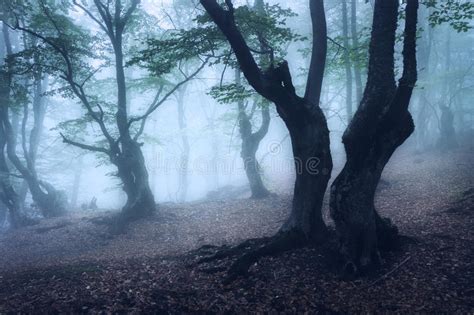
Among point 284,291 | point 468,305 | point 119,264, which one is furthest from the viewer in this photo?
point 119,264

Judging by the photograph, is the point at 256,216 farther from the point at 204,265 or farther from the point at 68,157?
the point at 68,157

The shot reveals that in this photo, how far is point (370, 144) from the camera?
7.27 metres

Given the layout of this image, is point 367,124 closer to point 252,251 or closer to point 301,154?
point 301,154

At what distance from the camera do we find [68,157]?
122ft

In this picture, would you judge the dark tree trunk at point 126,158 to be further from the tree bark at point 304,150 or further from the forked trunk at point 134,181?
the tree bark at point 304,150

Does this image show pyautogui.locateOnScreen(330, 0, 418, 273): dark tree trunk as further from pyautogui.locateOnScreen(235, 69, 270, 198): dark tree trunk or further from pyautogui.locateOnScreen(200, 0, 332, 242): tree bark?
pyautogui.locateOnScreen(235, 69, 270, 198): dark tree trunk

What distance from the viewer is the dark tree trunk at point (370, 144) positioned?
23.6 feet

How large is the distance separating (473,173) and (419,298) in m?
13.5

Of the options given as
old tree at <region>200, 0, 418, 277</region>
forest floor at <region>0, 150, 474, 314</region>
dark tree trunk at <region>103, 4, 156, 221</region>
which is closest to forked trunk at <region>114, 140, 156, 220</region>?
dark tree trunk at <region>103, 4, 156, 221</region>

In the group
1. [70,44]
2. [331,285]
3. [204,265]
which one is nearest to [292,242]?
[331,285]

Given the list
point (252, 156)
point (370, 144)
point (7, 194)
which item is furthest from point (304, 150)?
point (7, 194)

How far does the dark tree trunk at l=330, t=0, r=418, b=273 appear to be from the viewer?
23.6 ft

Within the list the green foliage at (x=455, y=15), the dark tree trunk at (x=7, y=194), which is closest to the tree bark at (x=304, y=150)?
the green foliage at (x=455, y=15)

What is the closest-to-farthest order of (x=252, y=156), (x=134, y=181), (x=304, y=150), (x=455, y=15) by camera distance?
(x=455, y=15)
(x=304, y=150)
(x=134, y=181)
(x=252, y=156)
